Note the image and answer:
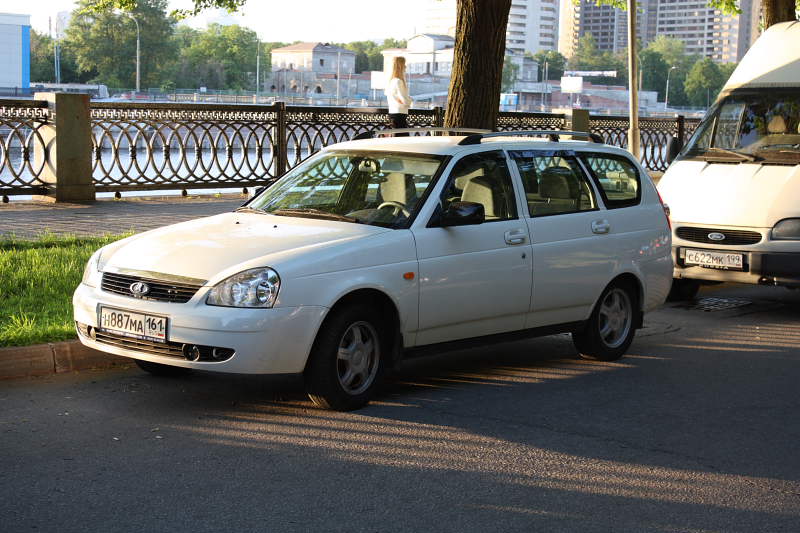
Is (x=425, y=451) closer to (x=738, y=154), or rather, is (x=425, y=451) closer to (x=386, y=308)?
(x=386, y=308)

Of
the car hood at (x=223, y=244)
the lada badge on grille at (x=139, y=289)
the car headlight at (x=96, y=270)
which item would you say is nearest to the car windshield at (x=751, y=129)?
the car hood at (x=223, y=244)

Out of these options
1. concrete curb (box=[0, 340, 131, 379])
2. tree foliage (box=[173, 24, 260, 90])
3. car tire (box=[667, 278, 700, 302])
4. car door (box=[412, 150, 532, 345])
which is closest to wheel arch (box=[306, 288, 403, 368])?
car door (box=[412, 150, 532, 345])

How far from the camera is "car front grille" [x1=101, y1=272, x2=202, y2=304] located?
6.26 meters

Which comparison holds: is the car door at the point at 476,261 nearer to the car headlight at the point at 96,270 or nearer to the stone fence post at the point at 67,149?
the car headlight at the point at 96,270

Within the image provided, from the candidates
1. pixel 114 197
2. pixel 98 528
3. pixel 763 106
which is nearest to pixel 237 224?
pixel 98 528

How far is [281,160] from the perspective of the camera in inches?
803

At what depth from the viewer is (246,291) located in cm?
618

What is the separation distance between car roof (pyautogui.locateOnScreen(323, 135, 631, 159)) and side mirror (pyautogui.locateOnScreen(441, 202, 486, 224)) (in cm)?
53

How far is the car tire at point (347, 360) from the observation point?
6.35 meters

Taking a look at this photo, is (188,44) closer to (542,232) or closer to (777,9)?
(777,9)

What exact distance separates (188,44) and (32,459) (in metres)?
177

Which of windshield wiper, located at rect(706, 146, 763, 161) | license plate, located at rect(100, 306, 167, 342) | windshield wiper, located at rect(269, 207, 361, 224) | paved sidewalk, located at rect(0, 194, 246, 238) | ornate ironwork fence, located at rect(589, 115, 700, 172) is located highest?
ornate ironwork fence, located at rect(589, 115, 700, 172)

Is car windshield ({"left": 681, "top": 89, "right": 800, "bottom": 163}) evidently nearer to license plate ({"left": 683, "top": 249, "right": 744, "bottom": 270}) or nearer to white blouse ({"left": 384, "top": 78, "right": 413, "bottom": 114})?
license plate ({"left": 683, "top": 249, "right": 744, "bottom": 270})

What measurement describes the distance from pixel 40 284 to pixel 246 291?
13.4ft
